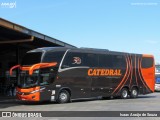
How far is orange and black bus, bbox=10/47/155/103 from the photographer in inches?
902

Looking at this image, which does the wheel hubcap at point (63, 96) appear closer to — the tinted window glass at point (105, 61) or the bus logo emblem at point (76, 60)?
the bus logo emblem at point (76, 60)

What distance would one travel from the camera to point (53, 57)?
23.3m

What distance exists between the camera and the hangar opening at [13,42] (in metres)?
24.8

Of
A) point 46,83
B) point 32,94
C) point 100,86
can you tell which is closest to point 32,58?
point 46,83

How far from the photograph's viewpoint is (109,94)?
2739cm

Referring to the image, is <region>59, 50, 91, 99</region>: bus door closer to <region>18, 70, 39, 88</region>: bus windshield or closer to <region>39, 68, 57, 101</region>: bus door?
<region>39, 68, 57, 101</region>: bus door

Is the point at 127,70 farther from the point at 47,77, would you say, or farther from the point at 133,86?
the point at 47,77

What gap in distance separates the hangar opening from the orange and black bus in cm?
242

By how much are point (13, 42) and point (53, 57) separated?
23.8 feet

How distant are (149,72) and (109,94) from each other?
481 cm

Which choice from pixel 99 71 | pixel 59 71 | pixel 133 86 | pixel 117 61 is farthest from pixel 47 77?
pixel 133 86

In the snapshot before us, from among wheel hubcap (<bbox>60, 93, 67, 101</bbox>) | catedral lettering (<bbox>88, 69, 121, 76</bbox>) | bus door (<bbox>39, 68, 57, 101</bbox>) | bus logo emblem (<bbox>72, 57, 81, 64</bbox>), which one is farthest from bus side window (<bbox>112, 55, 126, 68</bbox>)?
bus door (<bbox>39, 68, 57, 101</bbox>)

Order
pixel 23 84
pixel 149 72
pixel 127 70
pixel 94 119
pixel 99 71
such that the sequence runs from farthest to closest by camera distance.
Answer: pixel 149 72 → pixel 127 70 → pixel 99 71 → pixel 23 84 → pixel 94 119

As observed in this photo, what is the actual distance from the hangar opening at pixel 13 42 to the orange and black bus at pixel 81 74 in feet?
7.93
